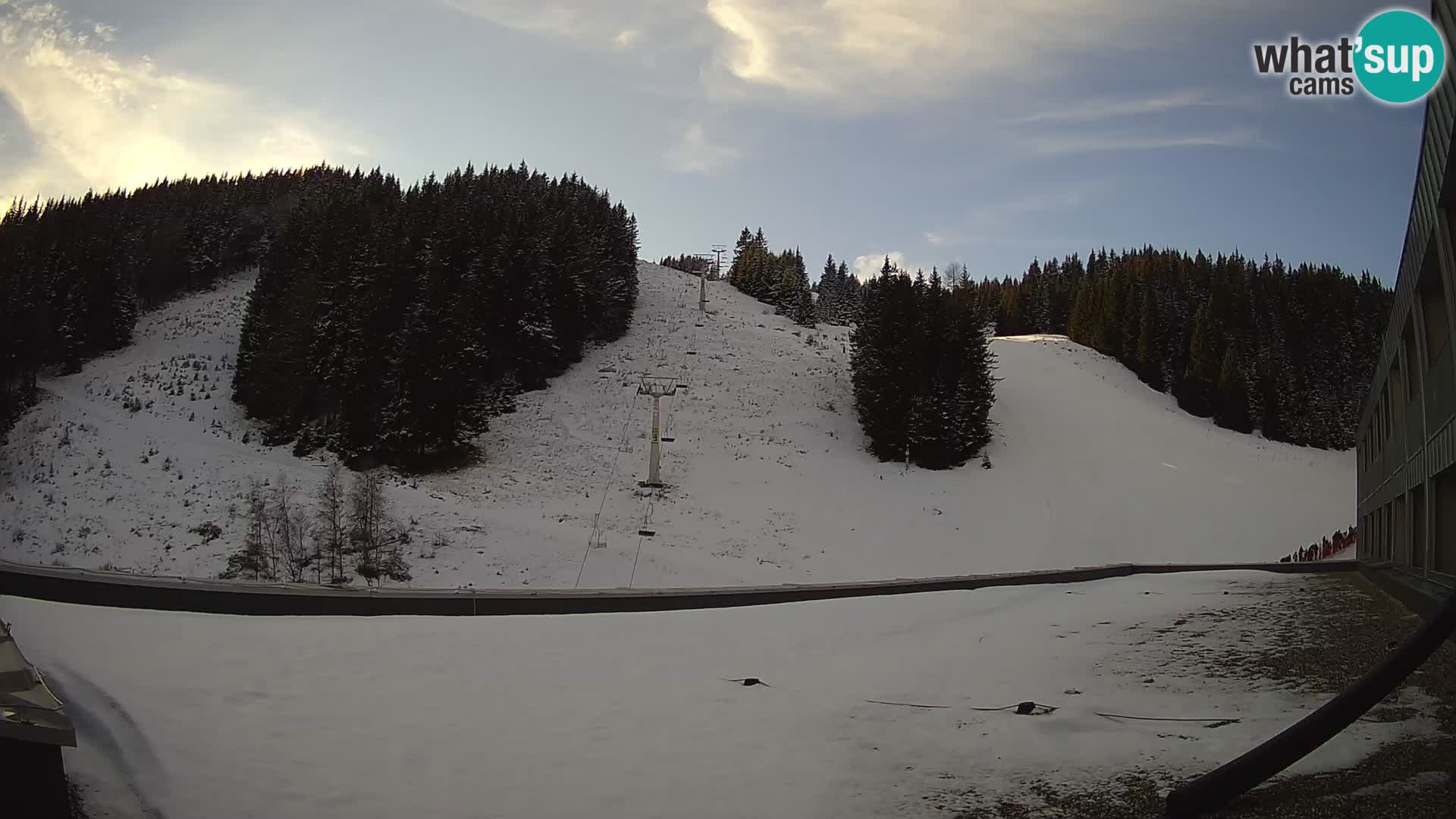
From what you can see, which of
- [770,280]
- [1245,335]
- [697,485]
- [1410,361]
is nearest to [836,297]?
[770,280]

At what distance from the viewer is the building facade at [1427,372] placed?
7984 millimetres

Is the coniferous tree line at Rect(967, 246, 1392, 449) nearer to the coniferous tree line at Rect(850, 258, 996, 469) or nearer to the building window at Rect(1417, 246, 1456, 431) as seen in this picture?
the coniferous tree line at Rect(850, 258, 996, 469)

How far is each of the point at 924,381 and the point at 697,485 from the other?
14020 millimetres

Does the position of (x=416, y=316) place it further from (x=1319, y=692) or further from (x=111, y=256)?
(x=1319, y=692)

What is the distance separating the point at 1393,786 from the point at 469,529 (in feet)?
87.6

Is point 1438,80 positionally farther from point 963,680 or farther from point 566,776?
point 566,776

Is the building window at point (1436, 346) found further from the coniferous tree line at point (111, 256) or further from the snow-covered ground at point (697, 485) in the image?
the coniferous tree line at point (111, 256)

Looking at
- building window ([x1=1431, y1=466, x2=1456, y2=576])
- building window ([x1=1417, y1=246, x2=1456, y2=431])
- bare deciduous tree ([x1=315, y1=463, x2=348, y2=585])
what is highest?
building window ([x1=1417, y1=246, x2=1456, y2=431])

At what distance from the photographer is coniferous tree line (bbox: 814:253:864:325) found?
94938 millimetres

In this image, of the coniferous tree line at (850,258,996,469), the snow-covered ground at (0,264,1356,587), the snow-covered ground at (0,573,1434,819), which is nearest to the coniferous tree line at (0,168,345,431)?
the snow-covered ground at (0,264,1356,587)

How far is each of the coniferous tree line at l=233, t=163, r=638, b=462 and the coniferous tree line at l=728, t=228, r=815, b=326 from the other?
2310 cm

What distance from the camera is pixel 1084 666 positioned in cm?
916

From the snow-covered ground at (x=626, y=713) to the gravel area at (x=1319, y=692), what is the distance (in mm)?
135

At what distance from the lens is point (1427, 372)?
10.3 meters
